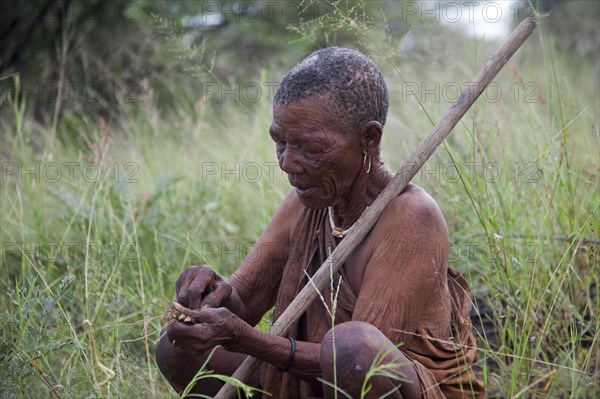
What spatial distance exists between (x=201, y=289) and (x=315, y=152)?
21.7 inches

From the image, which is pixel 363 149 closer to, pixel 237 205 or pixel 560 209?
pixel 560 209

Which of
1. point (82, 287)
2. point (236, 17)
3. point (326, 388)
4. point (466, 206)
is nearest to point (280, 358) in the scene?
point (326, 388)

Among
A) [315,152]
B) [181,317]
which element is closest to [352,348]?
[181,317]

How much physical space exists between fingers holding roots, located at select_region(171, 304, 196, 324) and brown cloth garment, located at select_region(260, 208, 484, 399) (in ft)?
1.21

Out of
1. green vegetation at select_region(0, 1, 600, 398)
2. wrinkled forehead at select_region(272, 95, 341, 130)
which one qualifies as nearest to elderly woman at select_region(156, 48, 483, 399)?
wrinkled forehead at select_region(272, 95, 341, 130)

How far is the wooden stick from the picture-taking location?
230 centimetres

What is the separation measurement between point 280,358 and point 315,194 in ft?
1.65

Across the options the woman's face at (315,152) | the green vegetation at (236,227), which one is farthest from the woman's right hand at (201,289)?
the woman's face at (315,152)

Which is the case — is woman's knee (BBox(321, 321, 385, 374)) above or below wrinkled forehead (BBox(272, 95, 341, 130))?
below

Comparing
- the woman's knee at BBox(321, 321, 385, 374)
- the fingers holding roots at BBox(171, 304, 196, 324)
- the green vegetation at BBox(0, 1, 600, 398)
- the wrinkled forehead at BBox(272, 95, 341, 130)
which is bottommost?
the green vegetation at BBox(0, 1, 600, 398)

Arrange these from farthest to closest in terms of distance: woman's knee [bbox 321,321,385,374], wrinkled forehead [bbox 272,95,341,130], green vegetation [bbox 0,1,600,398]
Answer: green vegetation [bbox 0,1,600,398] → wrinkled forehead [bbox 272,95,341,130] → woman's knee [bbox 321,321,385,374]

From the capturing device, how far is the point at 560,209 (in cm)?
323

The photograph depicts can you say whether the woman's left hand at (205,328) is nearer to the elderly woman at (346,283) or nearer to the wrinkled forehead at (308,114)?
the elderly woman at (346,283)

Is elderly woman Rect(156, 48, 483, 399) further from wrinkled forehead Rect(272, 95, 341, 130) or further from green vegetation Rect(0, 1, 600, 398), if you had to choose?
green vegetation Rect(0, 1, 600, 398)
